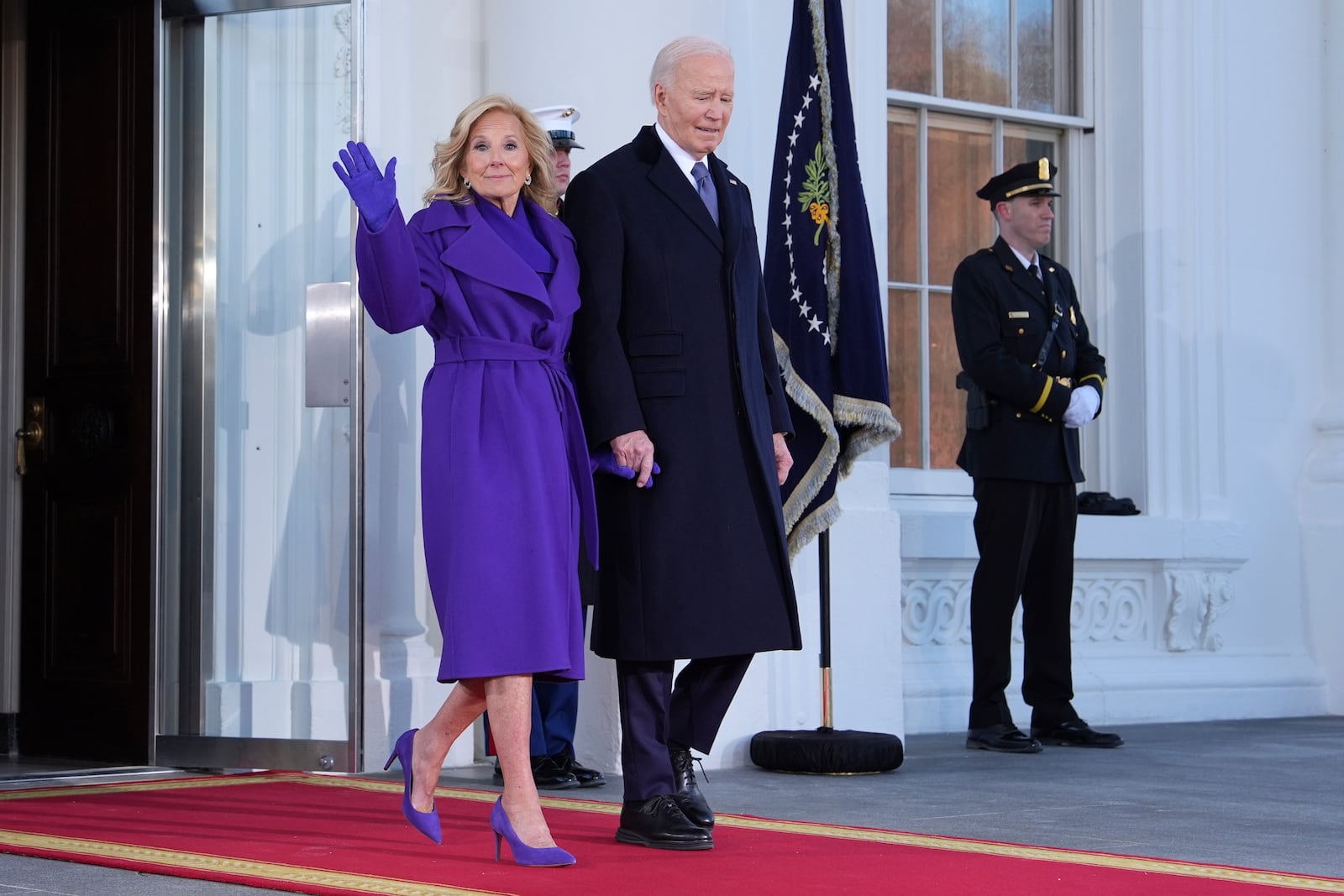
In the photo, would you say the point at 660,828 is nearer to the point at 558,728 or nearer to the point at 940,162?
the point at 558,728

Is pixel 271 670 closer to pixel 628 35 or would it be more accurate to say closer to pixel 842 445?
pixel 842 445

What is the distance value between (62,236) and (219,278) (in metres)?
0.80

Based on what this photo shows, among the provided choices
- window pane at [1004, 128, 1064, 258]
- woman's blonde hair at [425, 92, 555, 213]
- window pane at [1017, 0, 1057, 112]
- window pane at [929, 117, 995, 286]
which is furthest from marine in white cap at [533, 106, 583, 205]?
window pane at [1017, 0, 1057, 112]

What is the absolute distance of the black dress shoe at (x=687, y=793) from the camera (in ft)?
12.0

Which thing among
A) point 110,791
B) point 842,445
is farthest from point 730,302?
point 110,791

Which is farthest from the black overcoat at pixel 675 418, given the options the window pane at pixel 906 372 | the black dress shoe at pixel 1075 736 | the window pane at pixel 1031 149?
the window pane at pixel 1031 149

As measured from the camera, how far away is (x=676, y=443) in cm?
368

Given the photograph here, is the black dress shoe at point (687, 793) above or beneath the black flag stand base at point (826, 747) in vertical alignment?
above

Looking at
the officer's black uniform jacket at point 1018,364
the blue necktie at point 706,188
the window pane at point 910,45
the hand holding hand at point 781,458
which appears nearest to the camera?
the blue necktie at point 706,188

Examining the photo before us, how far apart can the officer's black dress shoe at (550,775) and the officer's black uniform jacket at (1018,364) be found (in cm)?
187

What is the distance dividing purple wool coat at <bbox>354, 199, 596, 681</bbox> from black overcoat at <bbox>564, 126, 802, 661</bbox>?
0.13 meters

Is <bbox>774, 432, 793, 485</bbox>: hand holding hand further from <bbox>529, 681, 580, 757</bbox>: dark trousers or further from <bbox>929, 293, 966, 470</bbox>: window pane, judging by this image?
<bbox>929, 293, 966, 470</bbox>: window pane

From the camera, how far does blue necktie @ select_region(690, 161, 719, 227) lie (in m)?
3.85

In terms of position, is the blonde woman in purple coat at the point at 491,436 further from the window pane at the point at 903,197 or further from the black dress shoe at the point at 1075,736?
the window pane at the point at 903,197
